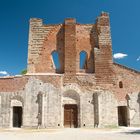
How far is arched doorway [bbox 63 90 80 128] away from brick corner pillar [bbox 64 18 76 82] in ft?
4.44

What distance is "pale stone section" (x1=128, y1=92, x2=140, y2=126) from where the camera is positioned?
22594 mm

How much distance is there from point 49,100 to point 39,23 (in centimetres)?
799

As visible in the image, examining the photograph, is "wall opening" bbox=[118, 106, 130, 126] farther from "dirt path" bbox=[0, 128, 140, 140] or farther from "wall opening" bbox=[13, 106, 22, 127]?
"wall opening" bbox=[13, 106, 22, 127]

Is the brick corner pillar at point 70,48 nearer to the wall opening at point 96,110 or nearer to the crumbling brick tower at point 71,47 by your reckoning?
the crumbling brick tower at point 71,47

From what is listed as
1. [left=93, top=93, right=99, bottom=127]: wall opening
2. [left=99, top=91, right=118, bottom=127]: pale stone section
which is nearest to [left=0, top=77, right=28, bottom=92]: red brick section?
[left=93, top=93, right=99, bottom=127]: wall opening

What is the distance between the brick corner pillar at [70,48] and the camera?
75.0 feet

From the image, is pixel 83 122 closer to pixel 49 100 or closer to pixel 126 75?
pixel 49 100

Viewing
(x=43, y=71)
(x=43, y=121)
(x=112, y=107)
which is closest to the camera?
(x=43, y=121)

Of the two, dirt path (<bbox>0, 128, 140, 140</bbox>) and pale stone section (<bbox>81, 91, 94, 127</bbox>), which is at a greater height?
pale stone section (<bbox>81, 91, 94, 127</bbox>)

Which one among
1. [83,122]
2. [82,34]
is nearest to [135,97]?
[83,122]

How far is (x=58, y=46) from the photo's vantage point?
24359 mm

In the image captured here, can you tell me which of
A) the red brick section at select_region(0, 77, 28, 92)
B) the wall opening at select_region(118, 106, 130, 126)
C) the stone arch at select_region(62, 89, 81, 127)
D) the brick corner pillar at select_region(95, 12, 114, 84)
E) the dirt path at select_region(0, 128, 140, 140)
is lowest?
the dirt path at select_region(0, 128, 140, 140)

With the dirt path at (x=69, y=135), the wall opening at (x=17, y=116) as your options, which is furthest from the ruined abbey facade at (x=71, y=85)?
the dirt path at (x=69, y=135)

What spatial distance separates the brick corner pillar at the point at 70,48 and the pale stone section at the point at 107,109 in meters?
3.28
